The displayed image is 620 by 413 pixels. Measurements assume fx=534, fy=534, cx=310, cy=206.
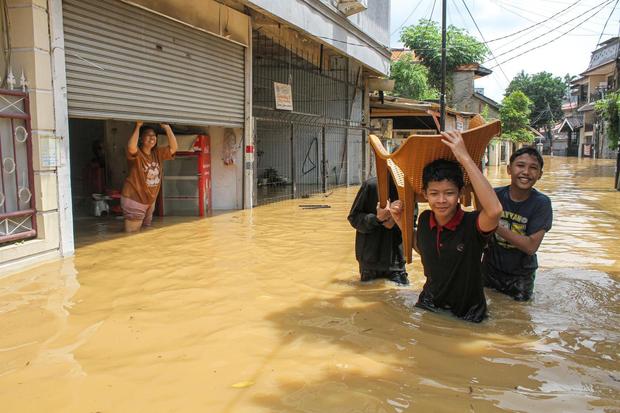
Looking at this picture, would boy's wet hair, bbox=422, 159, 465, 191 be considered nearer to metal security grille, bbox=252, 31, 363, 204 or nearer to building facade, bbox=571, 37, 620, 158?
metal security grille, bbox=252, 31, 363, 204

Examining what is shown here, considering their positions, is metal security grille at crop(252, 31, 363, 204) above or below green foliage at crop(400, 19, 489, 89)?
below

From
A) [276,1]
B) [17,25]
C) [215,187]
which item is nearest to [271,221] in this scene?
[215,187]

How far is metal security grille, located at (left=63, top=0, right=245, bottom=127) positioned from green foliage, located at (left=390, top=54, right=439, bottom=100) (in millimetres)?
22164

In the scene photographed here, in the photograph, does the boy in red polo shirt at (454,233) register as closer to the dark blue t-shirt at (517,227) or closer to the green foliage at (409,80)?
the dark blue t-shirt at (517,227)

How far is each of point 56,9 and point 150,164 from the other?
2.73 m

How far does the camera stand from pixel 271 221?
9867 millimetres

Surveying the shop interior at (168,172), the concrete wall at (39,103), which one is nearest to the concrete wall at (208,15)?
the shop interior at (168,172)

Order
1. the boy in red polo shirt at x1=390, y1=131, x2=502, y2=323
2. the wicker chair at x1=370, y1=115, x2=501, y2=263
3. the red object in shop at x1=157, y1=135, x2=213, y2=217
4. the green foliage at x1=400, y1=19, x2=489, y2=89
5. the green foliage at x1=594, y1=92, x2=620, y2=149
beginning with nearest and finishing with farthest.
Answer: the boy in red polo shirt at x1=390, y1=131, x2=502, y2=323 → the wicker chair at x1=370, y1=115, x2=501, y2=263 → the red object in shop at x1=157, y1=135, x2=213, y2=217 → the green foliage at x1=594, y1=92, x2=620, y2=149 → the green foliage at x1=400, y1=19, x2=489, y2=89

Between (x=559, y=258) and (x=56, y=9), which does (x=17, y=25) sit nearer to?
(x=56, y=9)

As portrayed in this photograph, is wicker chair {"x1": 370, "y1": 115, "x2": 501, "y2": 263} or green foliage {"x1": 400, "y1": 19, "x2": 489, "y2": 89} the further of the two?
green foliage {"x1": 400, "y1": 19, "x2": 489, "y2": 89}

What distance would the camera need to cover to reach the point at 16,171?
19.5 ft

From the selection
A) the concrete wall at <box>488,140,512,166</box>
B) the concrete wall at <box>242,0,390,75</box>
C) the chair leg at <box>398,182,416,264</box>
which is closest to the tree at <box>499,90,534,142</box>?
the concrete wall at <box>488,140,512,166</box>

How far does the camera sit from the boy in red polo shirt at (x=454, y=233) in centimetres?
311

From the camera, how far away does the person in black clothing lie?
4.68 metres
